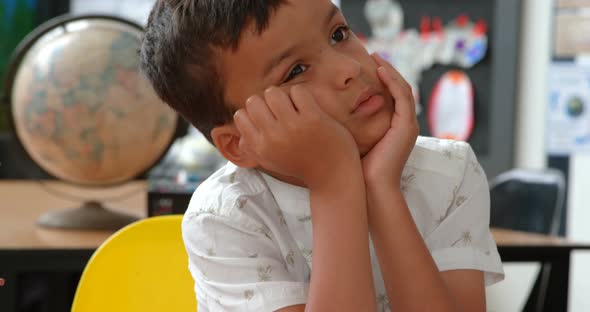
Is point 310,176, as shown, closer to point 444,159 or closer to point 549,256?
point 444,159

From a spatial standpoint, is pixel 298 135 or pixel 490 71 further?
pixel 490 71

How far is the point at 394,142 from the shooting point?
1039 mm

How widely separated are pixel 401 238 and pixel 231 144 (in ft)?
0.84

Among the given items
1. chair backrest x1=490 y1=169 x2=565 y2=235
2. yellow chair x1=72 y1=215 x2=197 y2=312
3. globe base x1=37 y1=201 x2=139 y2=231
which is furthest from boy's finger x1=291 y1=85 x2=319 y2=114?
chair backrest x1=490 y1=169 x2=565 y2=235

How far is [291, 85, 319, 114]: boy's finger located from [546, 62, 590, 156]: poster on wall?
2.50 m

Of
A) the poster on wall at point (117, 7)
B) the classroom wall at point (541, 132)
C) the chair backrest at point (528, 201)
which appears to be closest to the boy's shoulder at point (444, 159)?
the chair backrest at point (528, 201)

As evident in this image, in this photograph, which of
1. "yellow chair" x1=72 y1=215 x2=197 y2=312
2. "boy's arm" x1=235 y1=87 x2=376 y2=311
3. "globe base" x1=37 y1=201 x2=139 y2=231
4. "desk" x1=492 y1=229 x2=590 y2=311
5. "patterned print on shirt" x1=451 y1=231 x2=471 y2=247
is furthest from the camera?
"globe base" x1=37 y1=201 x2=139 y2=231

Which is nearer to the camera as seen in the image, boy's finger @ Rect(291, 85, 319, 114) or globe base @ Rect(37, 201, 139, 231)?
boy's finger @ Rect(291, 85, 319, 114)

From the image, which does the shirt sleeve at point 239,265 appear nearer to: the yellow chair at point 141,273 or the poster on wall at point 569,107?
the yellow chair at point 141,273

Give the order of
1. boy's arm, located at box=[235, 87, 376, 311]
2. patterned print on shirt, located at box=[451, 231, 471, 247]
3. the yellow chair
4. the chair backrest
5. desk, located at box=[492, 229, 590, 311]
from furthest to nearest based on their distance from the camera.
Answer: the chair backrest < desk, located at box=[492, 229, 590, 311] < the yellow chair < patterned print on shirt, located at box=[451, 231, 471, 247] < boy's arm, located at box=[235, 87, 376, 311]

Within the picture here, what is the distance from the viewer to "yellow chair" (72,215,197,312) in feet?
4.13

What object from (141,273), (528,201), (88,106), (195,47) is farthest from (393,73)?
(528,201)

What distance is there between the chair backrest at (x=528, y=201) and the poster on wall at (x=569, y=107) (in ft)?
2.14

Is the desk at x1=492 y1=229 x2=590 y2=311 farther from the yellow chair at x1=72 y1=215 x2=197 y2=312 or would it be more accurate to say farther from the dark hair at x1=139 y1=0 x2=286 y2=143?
the dark hair at x1=139 y1=0 x2=286 y2=143
